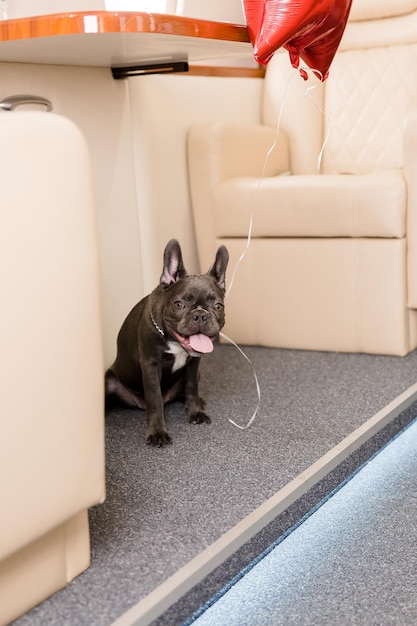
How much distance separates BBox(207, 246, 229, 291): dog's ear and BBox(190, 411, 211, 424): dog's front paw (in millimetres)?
311

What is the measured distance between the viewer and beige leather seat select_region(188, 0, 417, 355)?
2.33m

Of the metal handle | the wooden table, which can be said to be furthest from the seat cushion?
the metal handle

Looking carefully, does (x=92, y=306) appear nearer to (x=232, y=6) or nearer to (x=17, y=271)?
(x=17, y=271)

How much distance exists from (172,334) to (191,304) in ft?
0.27

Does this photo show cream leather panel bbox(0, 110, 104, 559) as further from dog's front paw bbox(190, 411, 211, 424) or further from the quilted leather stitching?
the quilted leather stitching

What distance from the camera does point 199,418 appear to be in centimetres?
189

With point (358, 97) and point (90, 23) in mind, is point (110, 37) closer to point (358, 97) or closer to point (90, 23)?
point (90, 23)

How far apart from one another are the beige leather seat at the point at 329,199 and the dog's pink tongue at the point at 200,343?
2.66 feet

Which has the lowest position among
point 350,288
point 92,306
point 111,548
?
point 111,548

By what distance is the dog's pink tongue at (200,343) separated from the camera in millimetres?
1704

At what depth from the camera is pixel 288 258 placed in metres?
2.48

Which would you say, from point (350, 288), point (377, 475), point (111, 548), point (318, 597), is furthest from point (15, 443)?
point (350, 288)

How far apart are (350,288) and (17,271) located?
1.56 metres

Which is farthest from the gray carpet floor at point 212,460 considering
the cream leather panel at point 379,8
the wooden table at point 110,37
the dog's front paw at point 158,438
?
the cream leather panel at point 379,8
